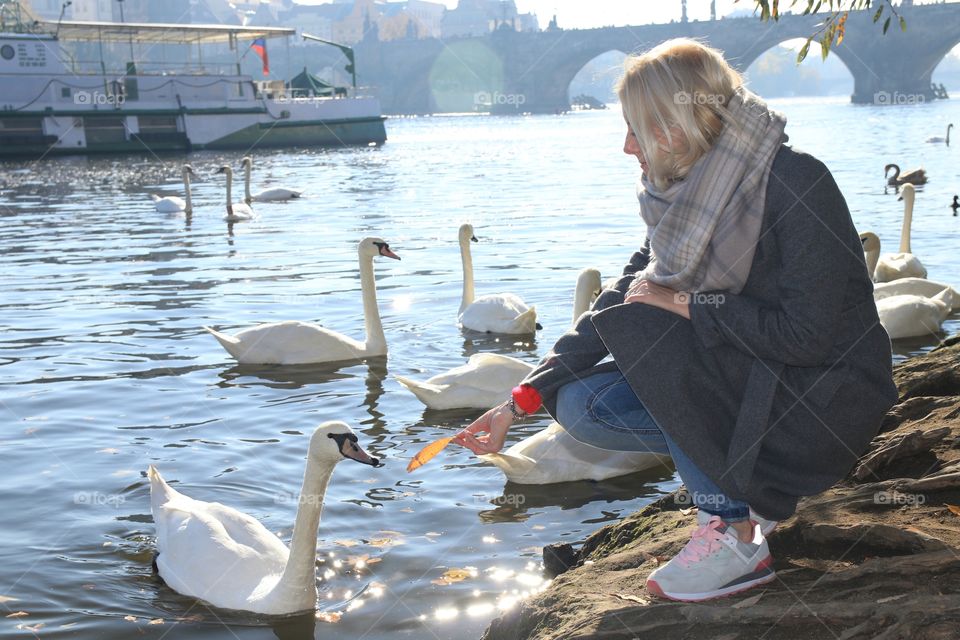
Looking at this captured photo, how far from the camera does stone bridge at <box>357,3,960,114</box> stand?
100m

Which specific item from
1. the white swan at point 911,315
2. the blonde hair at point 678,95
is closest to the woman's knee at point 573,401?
the blonde hair at point 678,95

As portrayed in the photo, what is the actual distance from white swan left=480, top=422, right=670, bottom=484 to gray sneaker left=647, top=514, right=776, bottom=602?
2.50m

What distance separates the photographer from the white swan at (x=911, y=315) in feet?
29.2

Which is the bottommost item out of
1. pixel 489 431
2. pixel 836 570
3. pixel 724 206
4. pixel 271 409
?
pixel 271 409

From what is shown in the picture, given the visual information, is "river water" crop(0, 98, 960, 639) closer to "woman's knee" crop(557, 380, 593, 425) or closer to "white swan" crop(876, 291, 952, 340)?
"white swan" crop(876, 291, 952, 340)

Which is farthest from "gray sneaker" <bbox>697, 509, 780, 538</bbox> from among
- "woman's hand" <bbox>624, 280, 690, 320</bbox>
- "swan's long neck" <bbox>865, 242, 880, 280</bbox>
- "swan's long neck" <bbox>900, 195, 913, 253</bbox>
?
"swan's long neck" <bbox>900, 195, 913, 253</bbox>

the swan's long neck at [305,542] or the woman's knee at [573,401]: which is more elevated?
the woman's knee at [573,401]

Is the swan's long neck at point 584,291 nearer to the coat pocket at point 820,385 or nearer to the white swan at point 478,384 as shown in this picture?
the white swan at point 478,384

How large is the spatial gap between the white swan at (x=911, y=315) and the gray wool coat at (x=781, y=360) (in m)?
6.14

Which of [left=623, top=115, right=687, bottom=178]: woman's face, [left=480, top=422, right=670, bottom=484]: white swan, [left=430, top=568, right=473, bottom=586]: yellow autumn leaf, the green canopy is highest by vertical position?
the green canopy

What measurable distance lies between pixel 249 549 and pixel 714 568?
2.25m

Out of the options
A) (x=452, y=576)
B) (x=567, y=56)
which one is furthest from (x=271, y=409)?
(x=567, y=56)

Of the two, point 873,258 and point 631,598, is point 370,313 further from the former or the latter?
point 631,598

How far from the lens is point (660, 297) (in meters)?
3.13
